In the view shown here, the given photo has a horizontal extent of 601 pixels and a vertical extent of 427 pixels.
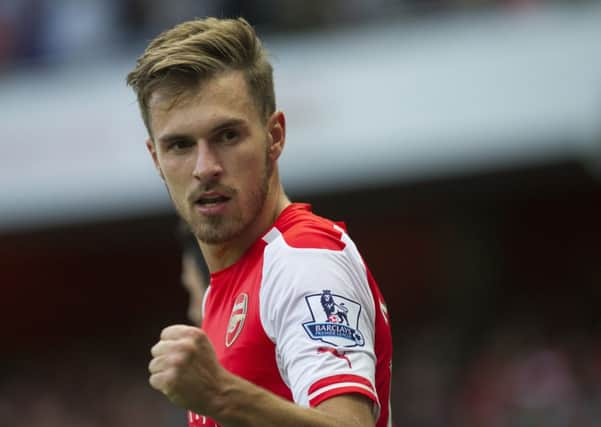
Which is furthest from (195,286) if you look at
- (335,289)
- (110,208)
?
(110,208)

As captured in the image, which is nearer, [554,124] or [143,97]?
[143,97]

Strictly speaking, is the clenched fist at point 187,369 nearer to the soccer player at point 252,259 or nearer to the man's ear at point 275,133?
the soccer player at point 252,259

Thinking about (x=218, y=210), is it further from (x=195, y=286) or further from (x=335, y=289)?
(x=195, y=286)

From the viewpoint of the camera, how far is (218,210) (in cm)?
302

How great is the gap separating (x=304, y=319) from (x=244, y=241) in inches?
22.3

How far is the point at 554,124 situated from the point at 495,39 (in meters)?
1.07

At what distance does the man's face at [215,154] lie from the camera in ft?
9.71

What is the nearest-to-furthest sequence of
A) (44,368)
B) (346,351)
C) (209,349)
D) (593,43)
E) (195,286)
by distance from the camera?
(209,349), (346,351), (195,286), (593,43), (44,368)

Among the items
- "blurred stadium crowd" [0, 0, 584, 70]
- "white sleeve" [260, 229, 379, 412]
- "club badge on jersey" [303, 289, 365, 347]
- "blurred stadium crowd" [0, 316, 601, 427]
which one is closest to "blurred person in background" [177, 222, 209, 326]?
"white sleeve" [260, 229, 379, 412]

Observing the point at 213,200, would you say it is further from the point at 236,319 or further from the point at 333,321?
the point at 333,321

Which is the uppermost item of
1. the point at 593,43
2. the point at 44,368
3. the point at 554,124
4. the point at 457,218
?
the point at 593,43

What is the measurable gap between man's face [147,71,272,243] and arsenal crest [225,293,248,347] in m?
0.18

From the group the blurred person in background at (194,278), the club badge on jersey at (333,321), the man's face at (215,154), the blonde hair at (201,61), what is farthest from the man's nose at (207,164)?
the blurred person in background at (194,278)

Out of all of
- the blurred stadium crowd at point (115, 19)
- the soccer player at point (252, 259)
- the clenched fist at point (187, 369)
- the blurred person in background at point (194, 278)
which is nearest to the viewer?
the clenched fist at point (187, 369)
